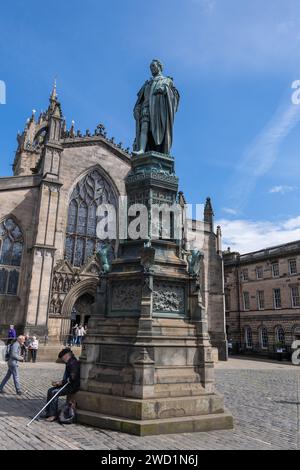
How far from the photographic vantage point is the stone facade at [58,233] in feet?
76.1

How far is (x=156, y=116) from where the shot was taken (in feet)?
27.2

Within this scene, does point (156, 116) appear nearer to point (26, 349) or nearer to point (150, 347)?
point (150, 347)

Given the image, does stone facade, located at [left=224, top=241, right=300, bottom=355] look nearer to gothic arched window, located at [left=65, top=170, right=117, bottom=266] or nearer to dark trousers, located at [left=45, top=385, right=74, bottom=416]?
gothic arched window, located at [left=65, top=170, right=117, bottom=266]

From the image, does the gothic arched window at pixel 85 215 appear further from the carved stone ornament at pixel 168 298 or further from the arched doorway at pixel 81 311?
the carved stone ornament at pixel 168 298

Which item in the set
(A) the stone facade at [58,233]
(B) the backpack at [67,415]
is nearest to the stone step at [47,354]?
(A) the stone facade at [58,233]

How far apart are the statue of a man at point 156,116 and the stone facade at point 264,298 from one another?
33338mm

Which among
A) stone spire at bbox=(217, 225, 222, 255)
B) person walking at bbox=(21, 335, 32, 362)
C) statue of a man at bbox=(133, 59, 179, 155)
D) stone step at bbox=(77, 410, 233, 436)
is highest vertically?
stone spire at bbox=(217, 225, 222, 255)

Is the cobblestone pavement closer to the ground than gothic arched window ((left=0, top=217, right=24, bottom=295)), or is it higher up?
closer to the ground

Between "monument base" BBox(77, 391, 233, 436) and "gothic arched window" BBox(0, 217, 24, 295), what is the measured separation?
62.1 ft

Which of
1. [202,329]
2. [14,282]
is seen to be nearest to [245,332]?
[14,282]

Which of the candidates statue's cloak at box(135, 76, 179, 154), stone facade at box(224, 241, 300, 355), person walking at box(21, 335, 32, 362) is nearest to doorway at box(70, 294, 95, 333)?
person walking at box(21, 335, 32, 362)

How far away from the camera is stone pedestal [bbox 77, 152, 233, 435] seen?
584cm
